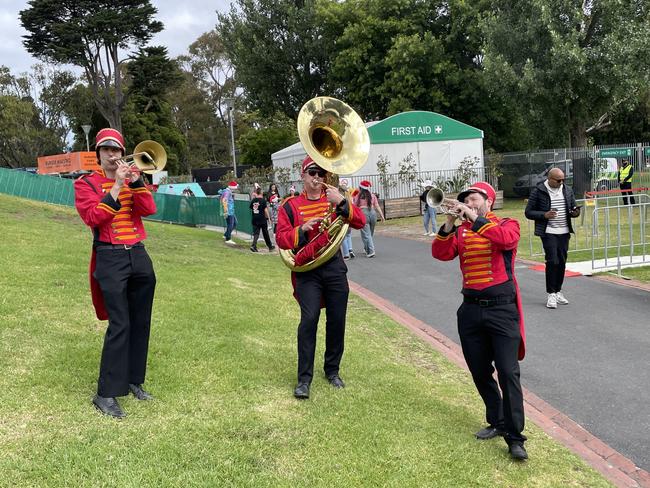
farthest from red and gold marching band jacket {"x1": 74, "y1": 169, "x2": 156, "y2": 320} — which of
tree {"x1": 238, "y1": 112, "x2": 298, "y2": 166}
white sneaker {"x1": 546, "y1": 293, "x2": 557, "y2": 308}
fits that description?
tree {"x1": 238, "y1": 112, "x2": 298, "y2": 166}

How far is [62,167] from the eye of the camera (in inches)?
1467

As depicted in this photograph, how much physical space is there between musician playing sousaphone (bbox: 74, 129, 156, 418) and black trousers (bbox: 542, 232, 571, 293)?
5626 mm

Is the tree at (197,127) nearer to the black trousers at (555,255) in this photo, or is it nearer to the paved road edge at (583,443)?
the black trousers at (555,255)

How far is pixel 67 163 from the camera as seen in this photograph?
36.9m

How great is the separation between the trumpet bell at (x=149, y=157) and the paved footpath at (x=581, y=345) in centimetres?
356

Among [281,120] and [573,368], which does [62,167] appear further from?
[573,368]

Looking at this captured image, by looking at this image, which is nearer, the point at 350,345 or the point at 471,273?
the point at 471,273

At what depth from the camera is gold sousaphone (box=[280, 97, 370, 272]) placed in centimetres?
449

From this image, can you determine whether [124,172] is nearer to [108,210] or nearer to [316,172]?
[108,210]

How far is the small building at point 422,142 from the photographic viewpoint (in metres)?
24.6

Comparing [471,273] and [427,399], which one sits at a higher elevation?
[471,273]

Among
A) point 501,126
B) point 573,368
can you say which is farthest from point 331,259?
point 501,126

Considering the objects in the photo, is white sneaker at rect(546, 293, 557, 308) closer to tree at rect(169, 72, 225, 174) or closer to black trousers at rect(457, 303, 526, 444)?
black trousers at rect(457, 303, 526, 444)

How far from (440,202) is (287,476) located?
201 cm
